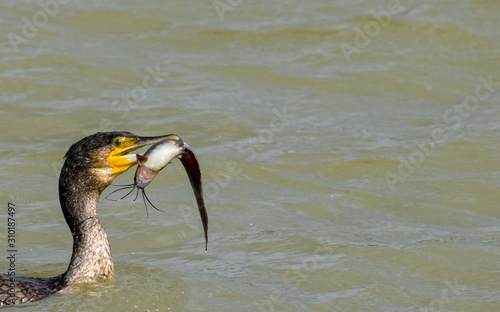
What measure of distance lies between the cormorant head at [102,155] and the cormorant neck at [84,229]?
0.05 meters

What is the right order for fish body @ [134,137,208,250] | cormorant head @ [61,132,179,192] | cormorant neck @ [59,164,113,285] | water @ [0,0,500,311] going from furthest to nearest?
1. water @ [0,0,500,311]
2. cormorant neck @ [59,164,113,285]
3. cormorant head @ [61,132,179,192]
4. fish body @ [134,137,208,250]

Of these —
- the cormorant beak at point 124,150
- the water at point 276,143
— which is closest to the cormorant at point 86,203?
the cormorant beak at point 124,150

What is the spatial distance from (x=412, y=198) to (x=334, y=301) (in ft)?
7.84

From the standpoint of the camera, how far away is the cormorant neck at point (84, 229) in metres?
6.25

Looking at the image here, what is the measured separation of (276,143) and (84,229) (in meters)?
3.90

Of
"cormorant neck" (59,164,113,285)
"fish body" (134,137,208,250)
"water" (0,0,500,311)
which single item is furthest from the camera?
"water" (0,0,500,311)

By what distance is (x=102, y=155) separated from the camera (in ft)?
20.1

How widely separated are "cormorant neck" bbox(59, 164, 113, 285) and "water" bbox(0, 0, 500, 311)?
146 millimetres

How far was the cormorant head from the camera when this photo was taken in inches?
241

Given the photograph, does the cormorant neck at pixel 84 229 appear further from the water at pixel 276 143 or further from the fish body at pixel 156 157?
the fish body at pixel 156 157

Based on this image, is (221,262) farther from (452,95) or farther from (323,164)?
(452,95)

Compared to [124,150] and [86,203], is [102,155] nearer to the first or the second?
[124,150]

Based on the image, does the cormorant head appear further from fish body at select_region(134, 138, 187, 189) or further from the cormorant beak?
fish body at select_region(134, 138, 187, 189)

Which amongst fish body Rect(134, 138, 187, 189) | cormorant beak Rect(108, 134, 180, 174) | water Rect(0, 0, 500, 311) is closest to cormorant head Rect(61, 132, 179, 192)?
cormorant beak Rect(108, 134, 180, 174)
